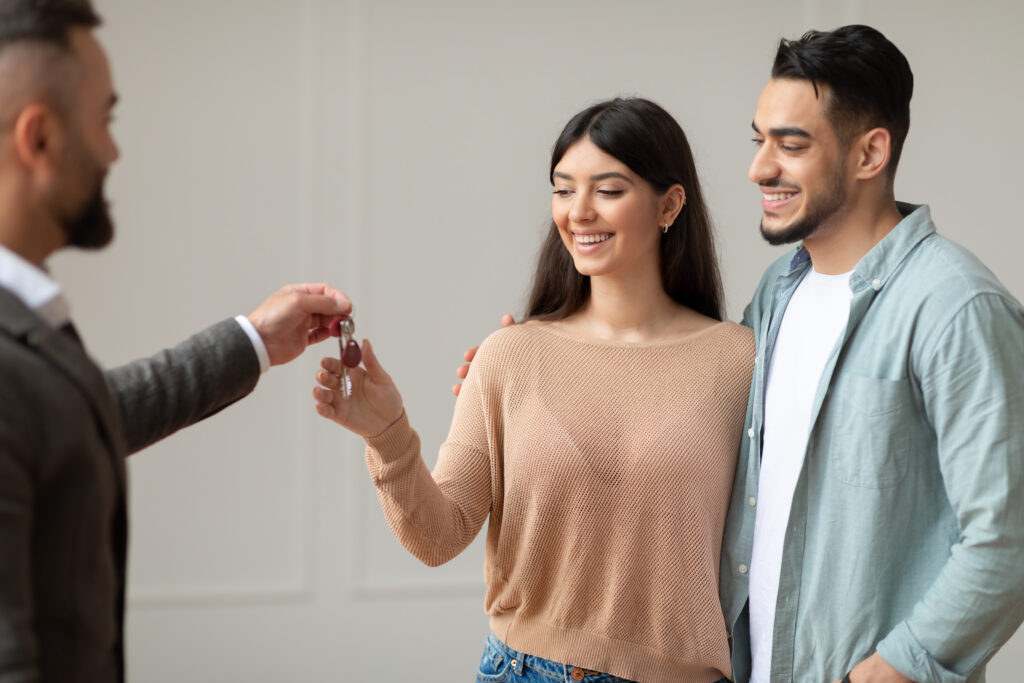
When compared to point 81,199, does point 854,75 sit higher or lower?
higher

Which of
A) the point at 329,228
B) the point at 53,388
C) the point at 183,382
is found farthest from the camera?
the point at 329,228

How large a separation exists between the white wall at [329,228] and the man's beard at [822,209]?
2.22 meters

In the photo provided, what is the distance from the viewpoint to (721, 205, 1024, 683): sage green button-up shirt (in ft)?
4.69

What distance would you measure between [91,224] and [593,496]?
995mm

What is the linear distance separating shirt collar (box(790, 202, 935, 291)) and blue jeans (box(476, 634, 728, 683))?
73 cm

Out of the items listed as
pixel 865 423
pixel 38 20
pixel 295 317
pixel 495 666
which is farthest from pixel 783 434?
pixel 38 20

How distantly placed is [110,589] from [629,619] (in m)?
1.00

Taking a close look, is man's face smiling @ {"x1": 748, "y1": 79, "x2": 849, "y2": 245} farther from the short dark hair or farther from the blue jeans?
the blue jeans

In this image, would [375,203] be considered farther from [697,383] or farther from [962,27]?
[962,27]

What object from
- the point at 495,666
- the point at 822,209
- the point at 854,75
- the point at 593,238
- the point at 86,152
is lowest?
the point at 495,666

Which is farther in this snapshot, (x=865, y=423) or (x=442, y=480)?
(x=442, y=480)

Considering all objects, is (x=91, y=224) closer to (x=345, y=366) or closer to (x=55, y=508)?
(x=55, y=508)

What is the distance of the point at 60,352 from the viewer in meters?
0.85

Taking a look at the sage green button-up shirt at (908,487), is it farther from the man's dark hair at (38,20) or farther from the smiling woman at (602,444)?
the man's dark hair at (38,20)
